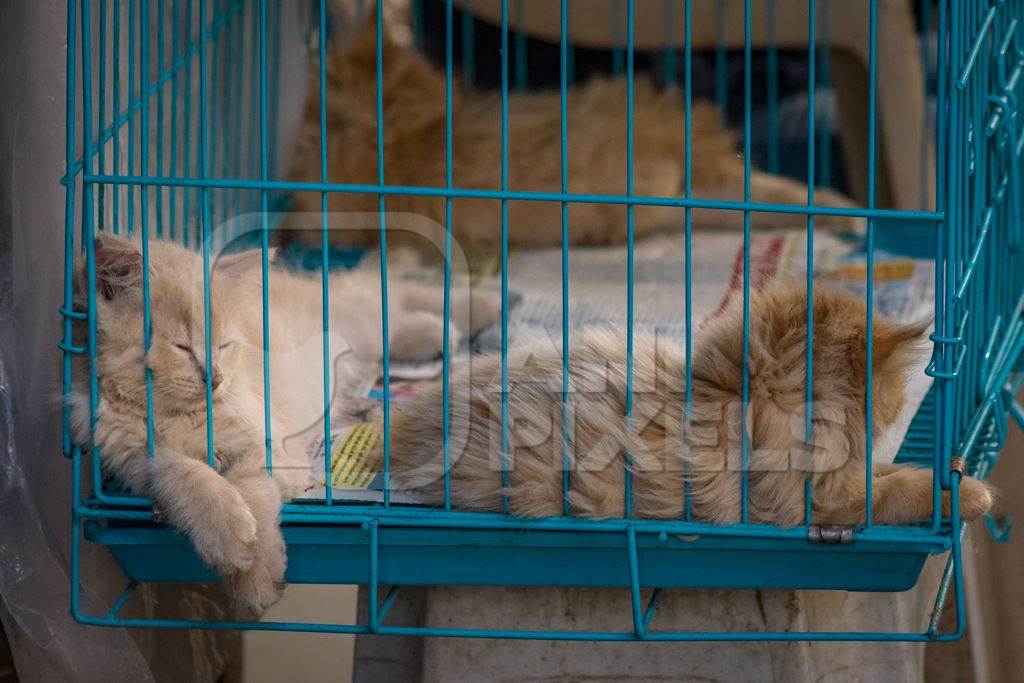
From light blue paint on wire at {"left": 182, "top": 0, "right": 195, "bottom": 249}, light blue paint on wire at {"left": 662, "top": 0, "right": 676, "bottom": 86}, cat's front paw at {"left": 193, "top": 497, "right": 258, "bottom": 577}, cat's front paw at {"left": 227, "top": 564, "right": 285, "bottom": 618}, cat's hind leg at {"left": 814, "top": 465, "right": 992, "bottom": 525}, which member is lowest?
cat's front paw at {"left": 227, "top": 564, "right": 285, "bottom": 618}

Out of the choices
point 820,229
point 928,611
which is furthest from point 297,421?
point 820,229

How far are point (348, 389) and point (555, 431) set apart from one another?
1.84 ft

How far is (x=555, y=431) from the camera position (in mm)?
1158

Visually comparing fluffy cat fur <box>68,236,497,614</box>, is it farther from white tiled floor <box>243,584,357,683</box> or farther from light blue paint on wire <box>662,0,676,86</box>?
light blue paint on wire <box>662,0,676,86</box>

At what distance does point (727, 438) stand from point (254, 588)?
1.67 ft

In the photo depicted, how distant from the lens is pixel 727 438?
1.13m

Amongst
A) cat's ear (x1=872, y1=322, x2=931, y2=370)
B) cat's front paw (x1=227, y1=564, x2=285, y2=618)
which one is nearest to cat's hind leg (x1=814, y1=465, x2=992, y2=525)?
cat's ear (x1=872, y1=322, x2=931, y2=370)

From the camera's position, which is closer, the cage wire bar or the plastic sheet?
the cage wire bar

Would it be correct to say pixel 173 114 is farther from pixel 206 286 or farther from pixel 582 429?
pixel 582 429

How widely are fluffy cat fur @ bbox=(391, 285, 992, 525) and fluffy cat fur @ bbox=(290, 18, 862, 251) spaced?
1087 millimetres

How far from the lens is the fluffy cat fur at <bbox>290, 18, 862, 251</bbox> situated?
2238mm

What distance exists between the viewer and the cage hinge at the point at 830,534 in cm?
110

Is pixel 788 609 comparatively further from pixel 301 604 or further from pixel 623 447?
pixel 301 604

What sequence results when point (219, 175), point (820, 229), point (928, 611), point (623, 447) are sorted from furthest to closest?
point (820, 229)
point (219, 175)
point (928, 611)
point (623, 447)
